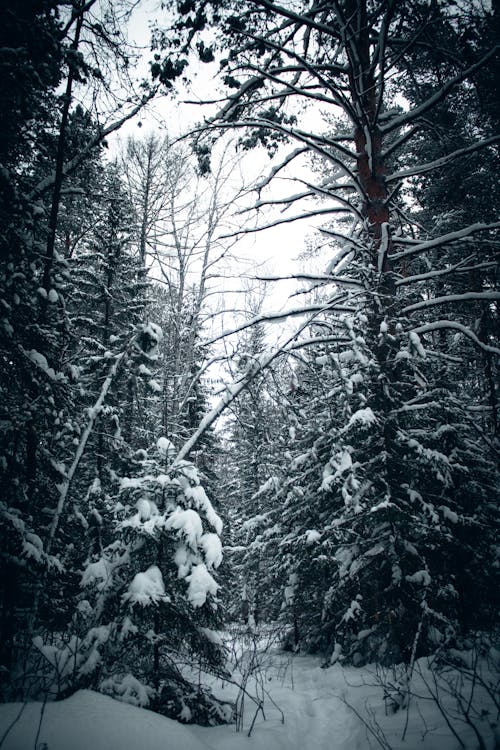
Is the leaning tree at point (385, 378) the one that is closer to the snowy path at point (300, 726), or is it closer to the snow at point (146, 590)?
the snowy path at point (300, 726)

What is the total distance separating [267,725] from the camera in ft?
10.5

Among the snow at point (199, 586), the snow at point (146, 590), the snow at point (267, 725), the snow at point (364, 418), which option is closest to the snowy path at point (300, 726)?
the snow at point (267, 725)

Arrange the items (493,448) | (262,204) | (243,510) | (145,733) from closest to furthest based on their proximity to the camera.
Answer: (145,733) < (493,448) < (262,204) < (243,510)

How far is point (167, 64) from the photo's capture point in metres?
4.68

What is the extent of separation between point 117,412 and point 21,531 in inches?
232

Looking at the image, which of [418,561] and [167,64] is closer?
[418,561]

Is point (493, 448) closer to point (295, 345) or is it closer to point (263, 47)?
point (295, 345)

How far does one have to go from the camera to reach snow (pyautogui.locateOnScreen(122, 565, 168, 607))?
2.86 metres

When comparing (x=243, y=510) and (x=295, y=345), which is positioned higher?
(x=295, y=345)

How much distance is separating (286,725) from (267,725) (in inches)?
8.2

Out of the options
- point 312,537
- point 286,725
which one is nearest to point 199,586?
point 286,725

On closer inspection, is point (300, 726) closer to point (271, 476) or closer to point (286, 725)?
point (286, 725)

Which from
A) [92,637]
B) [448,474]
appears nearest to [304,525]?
[448,474]

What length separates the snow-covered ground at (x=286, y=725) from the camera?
1970 millimetres
